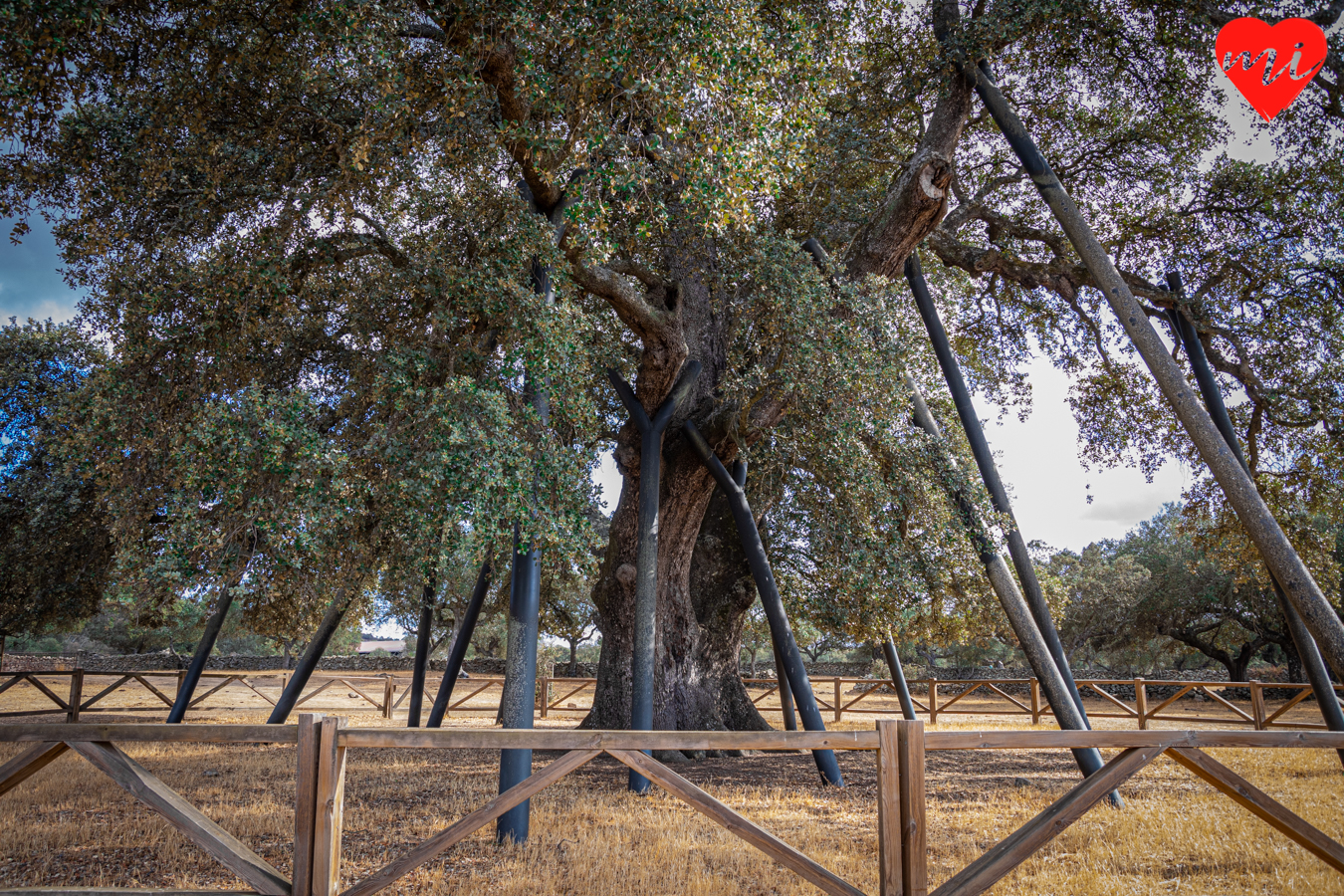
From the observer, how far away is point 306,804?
317 centimetres

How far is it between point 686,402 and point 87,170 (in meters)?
6.19

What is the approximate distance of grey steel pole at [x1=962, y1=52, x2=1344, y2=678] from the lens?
4840mm

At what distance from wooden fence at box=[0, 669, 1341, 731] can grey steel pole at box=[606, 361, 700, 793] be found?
1051 centimetres

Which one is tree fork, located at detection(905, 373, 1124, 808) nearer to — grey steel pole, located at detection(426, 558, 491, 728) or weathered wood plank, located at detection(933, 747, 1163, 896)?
weathered wood plank, located at detection(933, 747, 1163, 896)

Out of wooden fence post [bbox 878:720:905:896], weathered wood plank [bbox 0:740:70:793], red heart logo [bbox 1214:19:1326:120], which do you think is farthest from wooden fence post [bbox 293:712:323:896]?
red heart logo [bbox 1214:19:1326:120]

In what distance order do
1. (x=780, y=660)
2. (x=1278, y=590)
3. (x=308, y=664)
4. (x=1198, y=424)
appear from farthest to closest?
(x=308, y=664), (x=780, y=660), (x=1278, y=590), (x=1198, y=424)

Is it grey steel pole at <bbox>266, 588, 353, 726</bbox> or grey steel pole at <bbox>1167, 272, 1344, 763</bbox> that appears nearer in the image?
grey steel pole at <bbox>1167, 272, 1344, 763</bbox>

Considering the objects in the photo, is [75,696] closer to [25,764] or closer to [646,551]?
[646,551]

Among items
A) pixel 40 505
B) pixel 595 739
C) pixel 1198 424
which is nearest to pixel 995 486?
pixel 1198 424

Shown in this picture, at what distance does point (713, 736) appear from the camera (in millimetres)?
3188

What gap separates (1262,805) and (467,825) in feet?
12.6

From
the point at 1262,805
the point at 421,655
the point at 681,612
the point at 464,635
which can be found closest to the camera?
the point at 1262,805

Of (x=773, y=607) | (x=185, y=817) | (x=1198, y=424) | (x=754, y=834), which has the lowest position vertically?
(x=754, y=834)

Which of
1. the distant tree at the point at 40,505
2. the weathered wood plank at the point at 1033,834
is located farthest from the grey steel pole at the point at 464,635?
the weathered wood plank at the point at 1033,834
